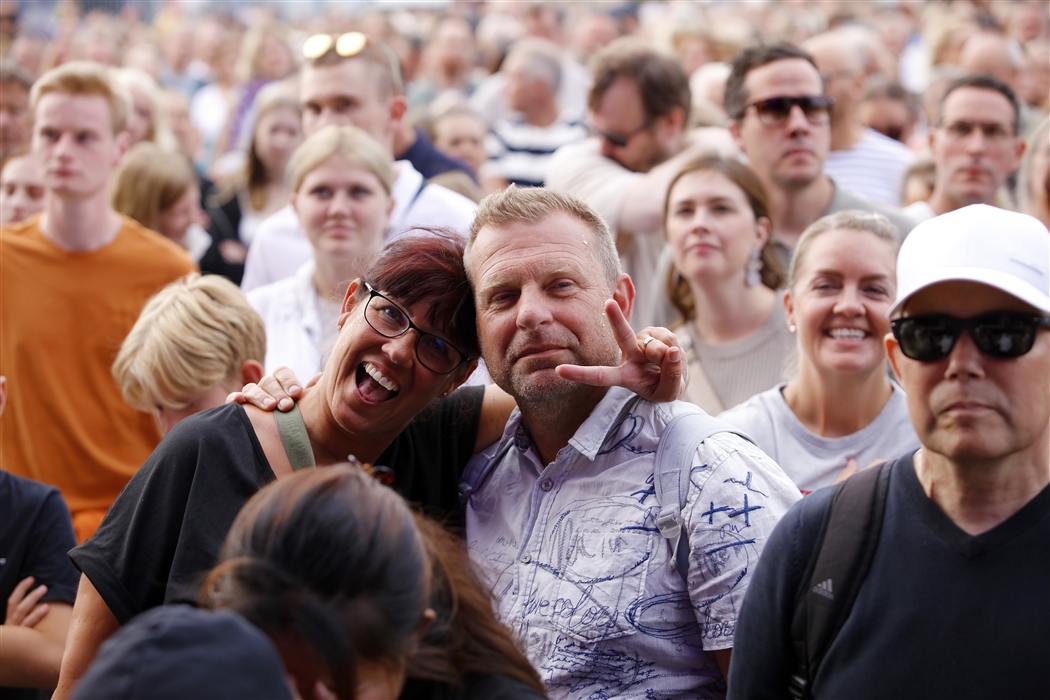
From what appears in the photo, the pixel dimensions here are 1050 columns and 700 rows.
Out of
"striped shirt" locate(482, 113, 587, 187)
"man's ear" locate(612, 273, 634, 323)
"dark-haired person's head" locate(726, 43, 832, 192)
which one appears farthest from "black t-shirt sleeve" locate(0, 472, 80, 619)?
"striped shirt" locate(482, 113, 587, 187)

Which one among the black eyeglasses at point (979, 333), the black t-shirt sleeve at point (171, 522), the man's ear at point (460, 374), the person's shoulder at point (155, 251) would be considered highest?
the person's shoulder at point (155, 251)

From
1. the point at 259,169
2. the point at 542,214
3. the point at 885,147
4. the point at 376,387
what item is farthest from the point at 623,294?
the point at 259,169

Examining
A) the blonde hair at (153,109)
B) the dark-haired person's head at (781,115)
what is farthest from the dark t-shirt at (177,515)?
the blonde hair at (153,109)

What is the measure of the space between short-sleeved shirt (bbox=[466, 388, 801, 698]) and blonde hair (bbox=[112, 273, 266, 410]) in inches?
49.8

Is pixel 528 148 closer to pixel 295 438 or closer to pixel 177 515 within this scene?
pixel 295 438

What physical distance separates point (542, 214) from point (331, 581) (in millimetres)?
1370

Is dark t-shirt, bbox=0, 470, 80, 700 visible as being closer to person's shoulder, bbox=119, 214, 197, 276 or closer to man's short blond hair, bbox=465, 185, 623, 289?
person's shoulder, bbox=119, 214, 197, 276

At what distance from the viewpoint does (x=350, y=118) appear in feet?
18.4

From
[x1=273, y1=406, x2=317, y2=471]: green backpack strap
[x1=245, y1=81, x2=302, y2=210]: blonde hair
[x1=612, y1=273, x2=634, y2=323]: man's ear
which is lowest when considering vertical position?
[x1=273, y1=406, x2=317, y2=471]: green backpack strap

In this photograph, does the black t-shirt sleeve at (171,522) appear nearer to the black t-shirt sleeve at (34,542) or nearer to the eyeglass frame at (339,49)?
the black t-shirt sleeve at (34,542)

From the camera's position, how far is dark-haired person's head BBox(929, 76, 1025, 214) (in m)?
5.23

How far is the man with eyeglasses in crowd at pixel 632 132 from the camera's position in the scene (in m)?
5.25

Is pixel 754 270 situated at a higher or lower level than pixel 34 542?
higher

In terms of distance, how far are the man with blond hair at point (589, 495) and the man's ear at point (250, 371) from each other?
36.7 inches
